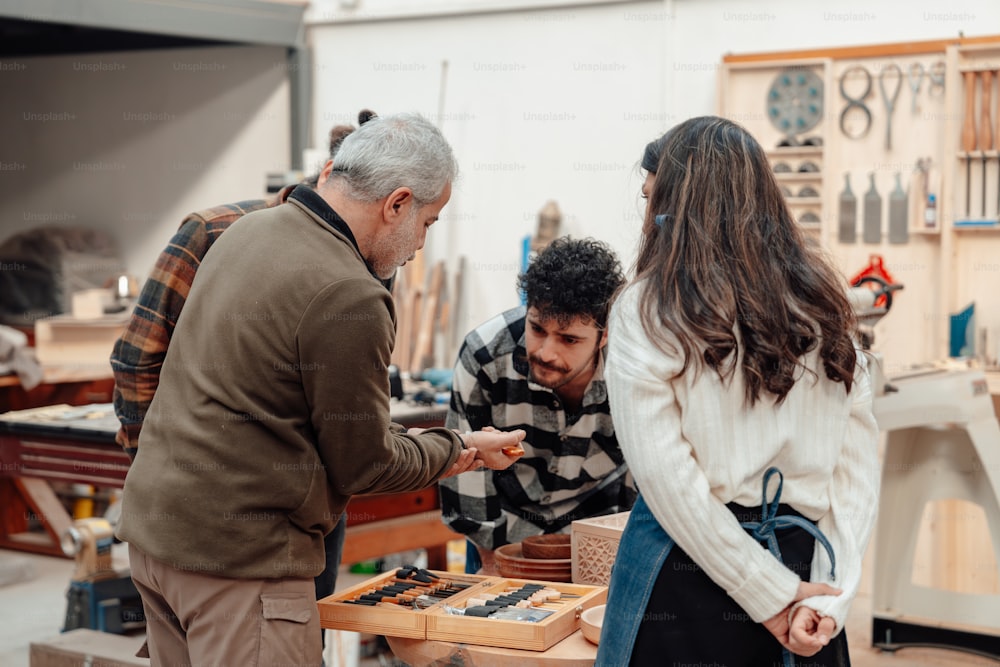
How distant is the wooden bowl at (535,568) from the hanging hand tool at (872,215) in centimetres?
388

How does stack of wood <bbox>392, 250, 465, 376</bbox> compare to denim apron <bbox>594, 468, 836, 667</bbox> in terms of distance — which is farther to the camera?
stack of wood <bbox>392, 250, 465, 376</bbox>

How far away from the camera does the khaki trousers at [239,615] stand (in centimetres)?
188

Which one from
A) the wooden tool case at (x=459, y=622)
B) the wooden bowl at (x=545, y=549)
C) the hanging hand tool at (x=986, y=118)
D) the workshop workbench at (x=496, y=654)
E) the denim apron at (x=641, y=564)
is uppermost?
the hanging hand tool at (x=986, y=118)

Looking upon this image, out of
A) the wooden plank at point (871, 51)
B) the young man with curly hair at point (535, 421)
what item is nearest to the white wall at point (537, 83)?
the wooden plank at point (871, 51)

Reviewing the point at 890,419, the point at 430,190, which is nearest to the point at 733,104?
the point at 890,419

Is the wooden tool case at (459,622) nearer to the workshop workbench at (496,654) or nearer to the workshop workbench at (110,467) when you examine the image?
the workshop workbench at (496,654)

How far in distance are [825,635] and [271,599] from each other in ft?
2.97

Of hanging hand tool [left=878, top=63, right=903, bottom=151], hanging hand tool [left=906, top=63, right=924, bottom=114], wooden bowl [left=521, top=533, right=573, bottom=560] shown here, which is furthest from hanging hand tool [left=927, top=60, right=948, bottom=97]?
wooden bowl [left=521, top=533, right=573, bottom=560]

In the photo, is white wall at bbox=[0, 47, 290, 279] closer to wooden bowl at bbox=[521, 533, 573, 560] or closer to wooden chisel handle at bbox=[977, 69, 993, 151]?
wooden chisel handle at bbox=[977, 69, 993, 151]

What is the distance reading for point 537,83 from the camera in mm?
6984

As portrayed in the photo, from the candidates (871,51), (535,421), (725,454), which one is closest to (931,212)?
(871,51)

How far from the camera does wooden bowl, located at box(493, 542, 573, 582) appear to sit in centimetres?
236

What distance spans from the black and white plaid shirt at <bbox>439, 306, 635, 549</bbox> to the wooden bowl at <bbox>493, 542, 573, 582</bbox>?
261 mm

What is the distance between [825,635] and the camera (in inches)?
66.6
